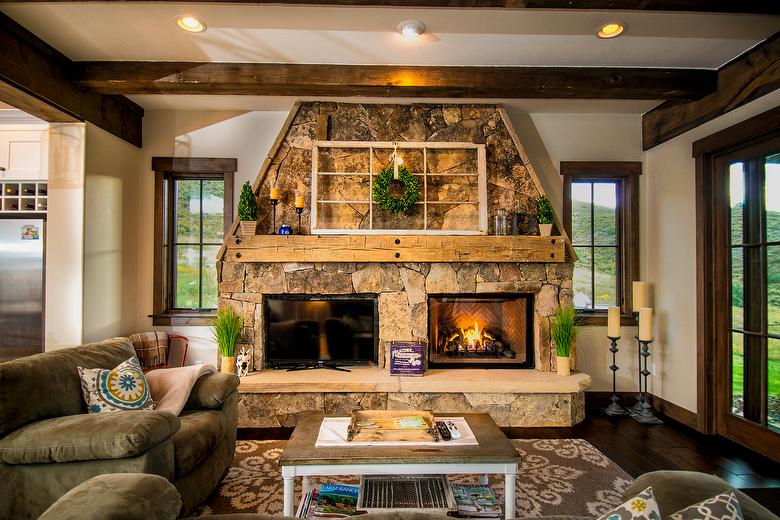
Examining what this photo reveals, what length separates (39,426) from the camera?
1.98m

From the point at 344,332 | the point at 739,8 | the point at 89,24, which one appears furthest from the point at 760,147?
the point at 89,24

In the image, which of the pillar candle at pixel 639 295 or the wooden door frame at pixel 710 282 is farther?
the pillar candle at pixel 639 295

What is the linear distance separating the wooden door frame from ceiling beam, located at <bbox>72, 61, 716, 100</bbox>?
514 millimetres

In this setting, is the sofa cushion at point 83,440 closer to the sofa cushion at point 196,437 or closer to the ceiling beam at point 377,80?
the sofa cushion at point 196,437

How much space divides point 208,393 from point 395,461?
3.98ft

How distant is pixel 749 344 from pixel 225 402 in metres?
3.63

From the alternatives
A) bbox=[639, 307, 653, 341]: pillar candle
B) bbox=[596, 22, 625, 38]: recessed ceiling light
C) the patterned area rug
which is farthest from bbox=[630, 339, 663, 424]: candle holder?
bbox=[596, 22, 625, 38]: recessed ceiling light

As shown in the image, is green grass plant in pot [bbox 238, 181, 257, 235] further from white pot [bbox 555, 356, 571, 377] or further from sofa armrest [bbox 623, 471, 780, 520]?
sofa armrest [bbox 623, 471, 780, 520]

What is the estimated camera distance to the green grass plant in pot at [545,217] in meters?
3.96

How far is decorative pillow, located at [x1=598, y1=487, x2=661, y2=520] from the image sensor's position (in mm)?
967

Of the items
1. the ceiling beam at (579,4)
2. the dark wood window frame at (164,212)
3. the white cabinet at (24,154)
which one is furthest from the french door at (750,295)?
the white cabinet at (24,154)

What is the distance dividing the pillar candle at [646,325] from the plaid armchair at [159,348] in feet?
13.5

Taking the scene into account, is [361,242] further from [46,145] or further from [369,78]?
[46,145]

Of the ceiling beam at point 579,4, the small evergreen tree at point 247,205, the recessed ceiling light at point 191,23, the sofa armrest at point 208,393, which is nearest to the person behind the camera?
the ceiling beam at point 579,4
